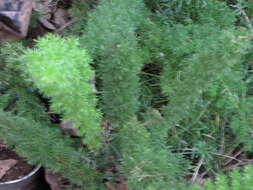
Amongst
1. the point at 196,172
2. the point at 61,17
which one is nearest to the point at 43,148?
the point at 196,172

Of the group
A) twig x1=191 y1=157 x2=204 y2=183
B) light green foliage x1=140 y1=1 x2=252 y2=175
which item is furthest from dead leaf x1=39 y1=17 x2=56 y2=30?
twig x1=191 y1=157 x2=204 y2=183

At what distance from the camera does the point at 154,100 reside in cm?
169

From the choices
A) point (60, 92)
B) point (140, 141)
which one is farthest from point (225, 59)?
point (60, 92)

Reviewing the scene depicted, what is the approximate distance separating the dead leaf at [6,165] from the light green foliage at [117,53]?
505 mm

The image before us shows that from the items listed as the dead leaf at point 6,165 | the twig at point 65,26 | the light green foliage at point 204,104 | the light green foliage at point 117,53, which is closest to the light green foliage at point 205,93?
the light green foliage at point 204,104

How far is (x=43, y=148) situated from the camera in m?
1.29

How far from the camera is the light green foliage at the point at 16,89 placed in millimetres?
1449

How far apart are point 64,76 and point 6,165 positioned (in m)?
0.76

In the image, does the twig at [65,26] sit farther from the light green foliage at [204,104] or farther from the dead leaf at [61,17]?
the light green foliage at [204,104]

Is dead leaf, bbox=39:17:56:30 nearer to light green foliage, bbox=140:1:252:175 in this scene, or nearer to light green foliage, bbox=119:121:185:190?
light green foliage, bbox=140:1:252:175

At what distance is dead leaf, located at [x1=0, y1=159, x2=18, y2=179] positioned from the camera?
155cm

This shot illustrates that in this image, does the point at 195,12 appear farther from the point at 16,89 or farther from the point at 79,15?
the point at 16,89

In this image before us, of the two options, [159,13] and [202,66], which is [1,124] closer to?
[202,66]

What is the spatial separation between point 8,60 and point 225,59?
818mm
